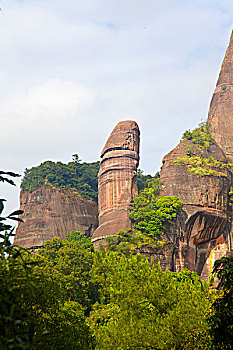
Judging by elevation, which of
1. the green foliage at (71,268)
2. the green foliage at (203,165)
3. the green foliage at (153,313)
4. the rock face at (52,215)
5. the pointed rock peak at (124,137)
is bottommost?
the green foliage at (153,313)

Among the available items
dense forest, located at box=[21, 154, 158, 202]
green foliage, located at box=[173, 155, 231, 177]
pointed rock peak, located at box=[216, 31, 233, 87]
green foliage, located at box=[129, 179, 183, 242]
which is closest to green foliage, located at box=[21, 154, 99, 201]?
dense forest, located at box=[21, 154, 158, 202]

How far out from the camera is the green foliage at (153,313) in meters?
17.2

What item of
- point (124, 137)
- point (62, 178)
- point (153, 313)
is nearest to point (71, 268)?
point (153, 313)

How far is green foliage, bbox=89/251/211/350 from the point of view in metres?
17.2

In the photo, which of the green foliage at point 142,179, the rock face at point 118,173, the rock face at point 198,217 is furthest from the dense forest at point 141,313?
the green foliage at point 142,179

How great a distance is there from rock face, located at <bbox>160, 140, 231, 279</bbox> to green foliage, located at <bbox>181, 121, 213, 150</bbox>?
475 cm

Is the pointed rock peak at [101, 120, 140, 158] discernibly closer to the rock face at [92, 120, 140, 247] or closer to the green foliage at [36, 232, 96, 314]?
the rock face at [92, 120, 140, 247]

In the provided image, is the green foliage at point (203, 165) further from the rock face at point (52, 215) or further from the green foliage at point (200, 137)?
the rock face at point (52, 215)

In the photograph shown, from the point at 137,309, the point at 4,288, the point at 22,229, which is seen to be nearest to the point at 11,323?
the point at 4,288

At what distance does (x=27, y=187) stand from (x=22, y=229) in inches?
217

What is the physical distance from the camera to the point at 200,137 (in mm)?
51281

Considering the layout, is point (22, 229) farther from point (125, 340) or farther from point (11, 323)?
point (11, 323)

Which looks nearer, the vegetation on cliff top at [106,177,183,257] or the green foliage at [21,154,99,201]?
the vegetation on cliff top at [106,177,183,257]

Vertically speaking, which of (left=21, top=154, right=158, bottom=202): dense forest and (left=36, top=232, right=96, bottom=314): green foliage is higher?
(left=21, top=154, right=158, bottom=202): dense forest
